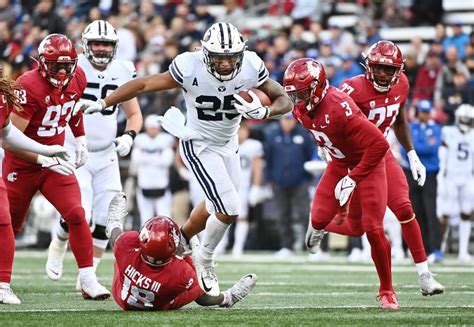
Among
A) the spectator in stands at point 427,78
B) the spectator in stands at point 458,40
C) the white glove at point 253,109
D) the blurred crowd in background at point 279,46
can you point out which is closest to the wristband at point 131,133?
the white glove at point 253,109

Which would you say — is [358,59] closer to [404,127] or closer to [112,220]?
[404,127]

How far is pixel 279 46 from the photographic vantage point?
1723 cm

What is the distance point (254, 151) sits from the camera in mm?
15352

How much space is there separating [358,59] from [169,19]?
4555 mm

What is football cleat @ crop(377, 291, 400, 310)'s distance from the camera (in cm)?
704

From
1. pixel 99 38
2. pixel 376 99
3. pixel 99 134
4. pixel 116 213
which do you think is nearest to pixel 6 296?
pixel 116 213

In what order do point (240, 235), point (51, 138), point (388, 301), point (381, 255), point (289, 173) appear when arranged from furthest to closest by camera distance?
point (240, 235), point (289, 173), point (51, 138), point (381, 255), point (388, 301)

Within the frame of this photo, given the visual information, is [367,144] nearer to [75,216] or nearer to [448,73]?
[75,216]

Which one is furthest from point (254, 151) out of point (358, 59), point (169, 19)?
point (169, 19)

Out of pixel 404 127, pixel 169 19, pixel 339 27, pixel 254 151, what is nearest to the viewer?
pixel 404 127

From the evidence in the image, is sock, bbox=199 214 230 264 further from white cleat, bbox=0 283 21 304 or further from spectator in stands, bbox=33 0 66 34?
spectator in stands, bbox=33 0 66 34

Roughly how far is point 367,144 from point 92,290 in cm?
225

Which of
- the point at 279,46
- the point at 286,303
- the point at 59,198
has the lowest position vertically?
the point at 286,303

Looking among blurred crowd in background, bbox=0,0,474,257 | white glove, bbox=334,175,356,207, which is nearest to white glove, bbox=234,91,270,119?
white glove, bbox=334,175,356,207
